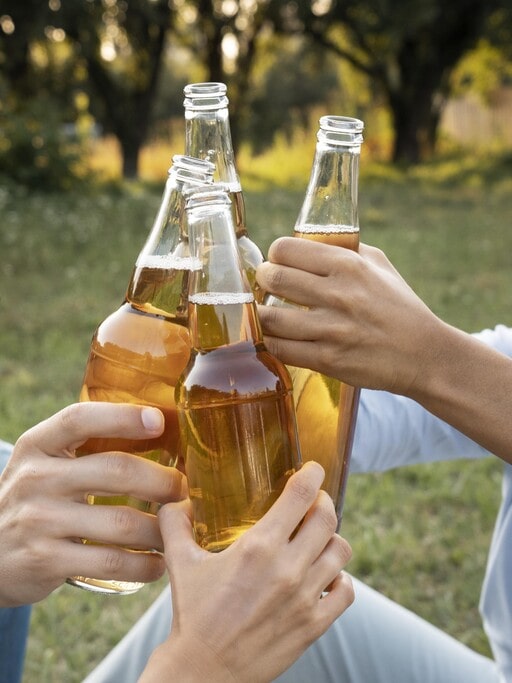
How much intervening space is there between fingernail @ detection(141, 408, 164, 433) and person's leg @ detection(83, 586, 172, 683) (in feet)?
2.20

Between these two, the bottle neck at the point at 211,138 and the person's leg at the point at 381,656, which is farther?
the person's leg at the point at 381,656

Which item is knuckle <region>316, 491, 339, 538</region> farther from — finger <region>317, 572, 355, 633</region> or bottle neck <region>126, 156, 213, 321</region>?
bottle neck <region>126, 156, 213, 321</region>

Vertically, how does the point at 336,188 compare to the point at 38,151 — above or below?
above

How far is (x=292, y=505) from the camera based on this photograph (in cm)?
94

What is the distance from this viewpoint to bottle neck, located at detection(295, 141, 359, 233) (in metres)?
1.21

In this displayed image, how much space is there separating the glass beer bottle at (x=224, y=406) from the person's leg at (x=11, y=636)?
0.81m

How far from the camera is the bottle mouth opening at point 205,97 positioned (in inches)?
45.1

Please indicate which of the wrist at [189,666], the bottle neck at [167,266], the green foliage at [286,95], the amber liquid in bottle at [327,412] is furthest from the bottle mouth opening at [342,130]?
the green foliage at [286,95]

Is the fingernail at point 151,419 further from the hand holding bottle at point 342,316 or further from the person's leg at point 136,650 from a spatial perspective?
the person's leg at point 136,650

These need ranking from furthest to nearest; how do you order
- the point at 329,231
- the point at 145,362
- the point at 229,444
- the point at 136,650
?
the point at 136,650
the point at 329,231
the point at 145,362
the point at 229,444

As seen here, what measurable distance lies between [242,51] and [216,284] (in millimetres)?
18412

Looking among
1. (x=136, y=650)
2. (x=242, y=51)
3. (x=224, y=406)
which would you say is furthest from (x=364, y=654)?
(x=242, y=51)

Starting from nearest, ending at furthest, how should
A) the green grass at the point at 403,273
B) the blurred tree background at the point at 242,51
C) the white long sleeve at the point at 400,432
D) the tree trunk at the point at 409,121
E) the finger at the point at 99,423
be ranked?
1. the finger at the point at 99,423
2. the white long sleeve at the point at 400,432
3. the green grass at the point at 403,273
4. the blurred tree background at the point at 242,51
5. the tree trunk at the point at 409,121

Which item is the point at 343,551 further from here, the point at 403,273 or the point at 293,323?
the point at 403,273
